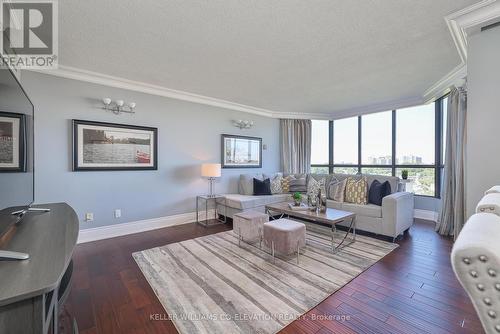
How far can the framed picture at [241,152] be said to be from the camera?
15.5ft

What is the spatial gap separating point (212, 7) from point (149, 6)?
0.53 meters

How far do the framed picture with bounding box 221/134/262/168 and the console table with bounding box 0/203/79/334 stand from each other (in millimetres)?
3502

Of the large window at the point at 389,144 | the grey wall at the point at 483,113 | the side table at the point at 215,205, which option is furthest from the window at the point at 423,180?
the side table at the point at 215,205

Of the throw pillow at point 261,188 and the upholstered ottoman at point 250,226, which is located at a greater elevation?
the throw pillow at point 261,188

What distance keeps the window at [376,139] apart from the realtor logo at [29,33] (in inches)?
225

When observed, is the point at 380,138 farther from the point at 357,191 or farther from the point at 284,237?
the point at 284,237

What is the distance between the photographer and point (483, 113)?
2.00 metres

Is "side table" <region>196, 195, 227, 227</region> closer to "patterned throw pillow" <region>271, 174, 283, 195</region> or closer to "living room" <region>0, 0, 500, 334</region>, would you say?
"living room" <region>0, 0, 500, 334</region>

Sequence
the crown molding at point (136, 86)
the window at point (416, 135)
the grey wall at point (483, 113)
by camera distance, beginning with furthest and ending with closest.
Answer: the window at point (416, 135) < the crown molding at point (136, 86) < the grey wall at point (483, 113)

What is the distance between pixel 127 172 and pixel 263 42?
280 cm

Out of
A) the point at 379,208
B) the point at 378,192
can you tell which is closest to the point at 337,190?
the point at 378,192

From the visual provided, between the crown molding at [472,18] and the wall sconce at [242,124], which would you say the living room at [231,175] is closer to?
the crown molding at [472,18]

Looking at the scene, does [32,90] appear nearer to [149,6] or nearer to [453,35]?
[149,6]

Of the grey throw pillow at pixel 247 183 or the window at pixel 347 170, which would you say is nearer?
the grey throw pillow at pixel 247 183
